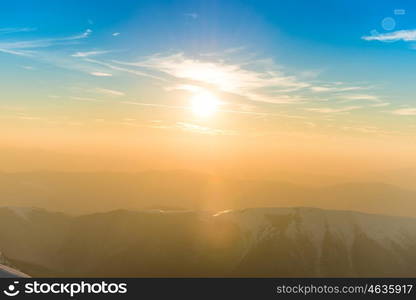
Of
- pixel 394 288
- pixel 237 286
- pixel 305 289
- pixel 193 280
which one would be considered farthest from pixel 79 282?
pixel 394 288

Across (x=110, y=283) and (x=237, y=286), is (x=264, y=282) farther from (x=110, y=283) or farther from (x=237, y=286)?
(x=110, y=283)

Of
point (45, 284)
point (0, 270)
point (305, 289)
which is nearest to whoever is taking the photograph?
point (45, 284)

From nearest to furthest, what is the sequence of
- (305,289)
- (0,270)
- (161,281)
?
(161,281), (0,270), (305,289)

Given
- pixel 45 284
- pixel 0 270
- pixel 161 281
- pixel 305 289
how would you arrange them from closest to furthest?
1. pixel 45 284
2. pixel 161 281
3. pixel 0 270
4. pixel 305 289

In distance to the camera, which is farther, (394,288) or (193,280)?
(394,288)

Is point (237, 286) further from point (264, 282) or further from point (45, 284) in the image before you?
point (45, 284)

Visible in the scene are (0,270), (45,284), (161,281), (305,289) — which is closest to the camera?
(45,284)

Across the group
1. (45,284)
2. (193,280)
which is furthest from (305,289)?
(45,284)

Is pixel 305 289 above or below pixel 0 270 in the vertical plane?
below

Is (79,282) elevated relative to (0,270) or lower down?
lower down
